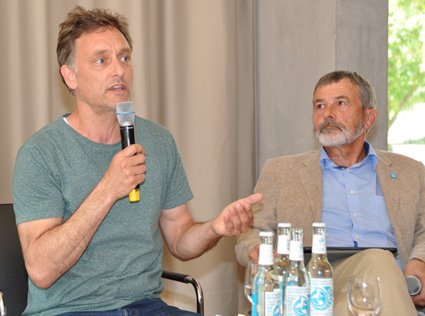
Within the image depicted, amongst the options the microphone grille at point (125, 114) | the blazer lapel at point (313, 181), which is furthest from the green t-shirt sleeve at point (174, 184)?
the blazer lapel at point (313, 181)

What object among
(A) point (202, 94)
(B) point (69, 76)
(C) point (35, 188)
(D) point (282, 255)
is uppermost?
(B) point (69, 76)

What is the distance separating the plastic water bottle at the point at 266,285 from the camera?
2.01 metres

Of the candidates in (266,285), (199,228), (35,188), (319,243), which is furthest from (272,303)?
(35,188)

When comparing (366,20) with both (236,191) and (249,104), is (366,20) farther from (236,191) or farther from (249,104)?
(236,191)

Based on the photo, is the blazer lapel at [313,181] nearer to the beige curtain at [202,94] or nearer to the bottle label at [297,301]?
the beige curtain at [202,94]

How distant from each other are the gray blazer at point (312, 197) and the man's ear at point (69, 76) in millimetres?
1095

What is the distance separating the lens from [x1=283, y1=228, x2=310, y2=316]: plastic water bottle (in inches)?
79.0

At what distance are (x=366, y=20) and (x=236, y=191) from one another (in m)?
1.27

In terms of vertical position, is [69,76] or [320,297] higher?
[69,76]

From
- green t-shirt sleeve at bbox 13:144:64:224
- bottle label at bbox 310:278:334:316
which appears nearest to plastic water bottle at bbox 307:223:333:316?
bottle label at bbox 310:278:334:316

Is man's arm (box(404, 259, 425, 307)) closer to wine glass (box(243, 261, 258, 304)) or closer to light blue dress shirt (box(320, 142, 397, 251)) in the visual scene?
light blue dress shirt (box(320, 142, 397, 251))

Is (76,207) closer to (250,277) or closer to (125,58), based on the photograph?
(125,58)

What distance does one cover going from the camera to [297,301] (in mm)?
2021

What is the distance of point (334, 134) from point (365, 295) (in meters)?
1.57
